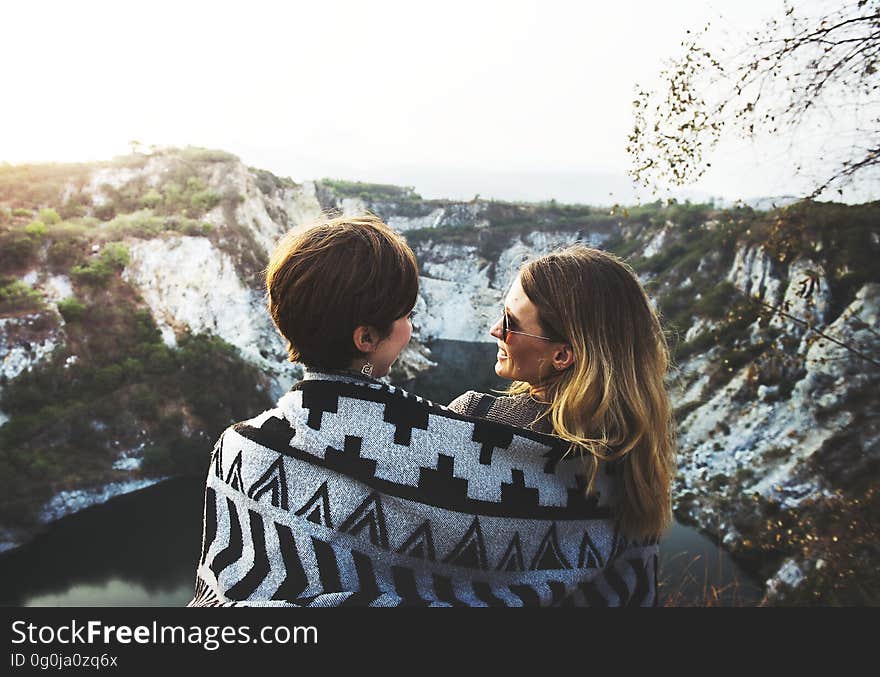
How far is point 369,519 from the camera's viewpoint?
4.24ft

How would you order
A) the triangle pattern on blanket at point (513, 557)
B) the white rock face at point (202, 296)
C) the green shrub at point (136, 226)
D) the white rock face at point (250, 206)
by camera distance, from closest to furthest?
the triangle pattern on blanket at point (513, 557)
the white rock face at point (202, 296)
the green shrub at point (136, 226)
the white rock face at point (250, 206)

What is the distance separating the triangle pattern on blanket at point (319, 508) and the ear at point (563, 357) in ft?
2.28

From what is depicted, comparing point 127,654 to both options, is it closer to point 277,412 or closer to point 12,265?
point 277,412

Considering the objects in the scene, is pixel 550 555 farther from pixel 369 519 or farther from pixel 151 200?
pixel 151 200

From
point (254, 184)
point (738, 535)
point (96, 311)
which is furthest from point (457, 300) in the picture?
point (738, 535)

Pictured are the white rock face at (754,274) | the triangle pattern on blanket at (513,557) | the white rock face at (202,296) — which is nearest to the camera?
the triangle pattern on blanket at (513,557)

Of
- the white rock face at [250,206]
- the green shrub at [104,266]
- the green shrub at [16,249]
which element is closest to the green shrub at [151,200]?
the white rock face at [250,206]

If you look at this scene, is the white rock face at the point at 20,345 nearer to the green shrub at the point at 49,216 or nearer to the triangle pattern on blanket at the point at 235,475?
the green shrub at the point at 49,216

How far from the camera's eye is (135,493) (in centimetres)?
1883

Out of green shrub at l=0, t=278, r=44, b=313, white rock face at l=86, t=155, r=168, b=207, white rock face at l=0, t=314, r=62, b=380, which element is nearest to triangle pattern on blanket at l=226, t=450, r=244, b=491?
white rock face at l=0, t=314, r=62, b=380

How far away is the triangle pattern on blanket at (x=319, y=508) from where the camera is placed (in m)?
1.29

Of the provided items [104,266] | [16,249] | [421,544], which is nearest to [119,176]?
[104,266]

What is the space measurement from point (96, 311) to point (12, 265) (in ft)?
12.1

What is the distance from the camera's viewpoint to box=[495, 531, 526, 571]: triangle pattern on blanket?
139 cm
